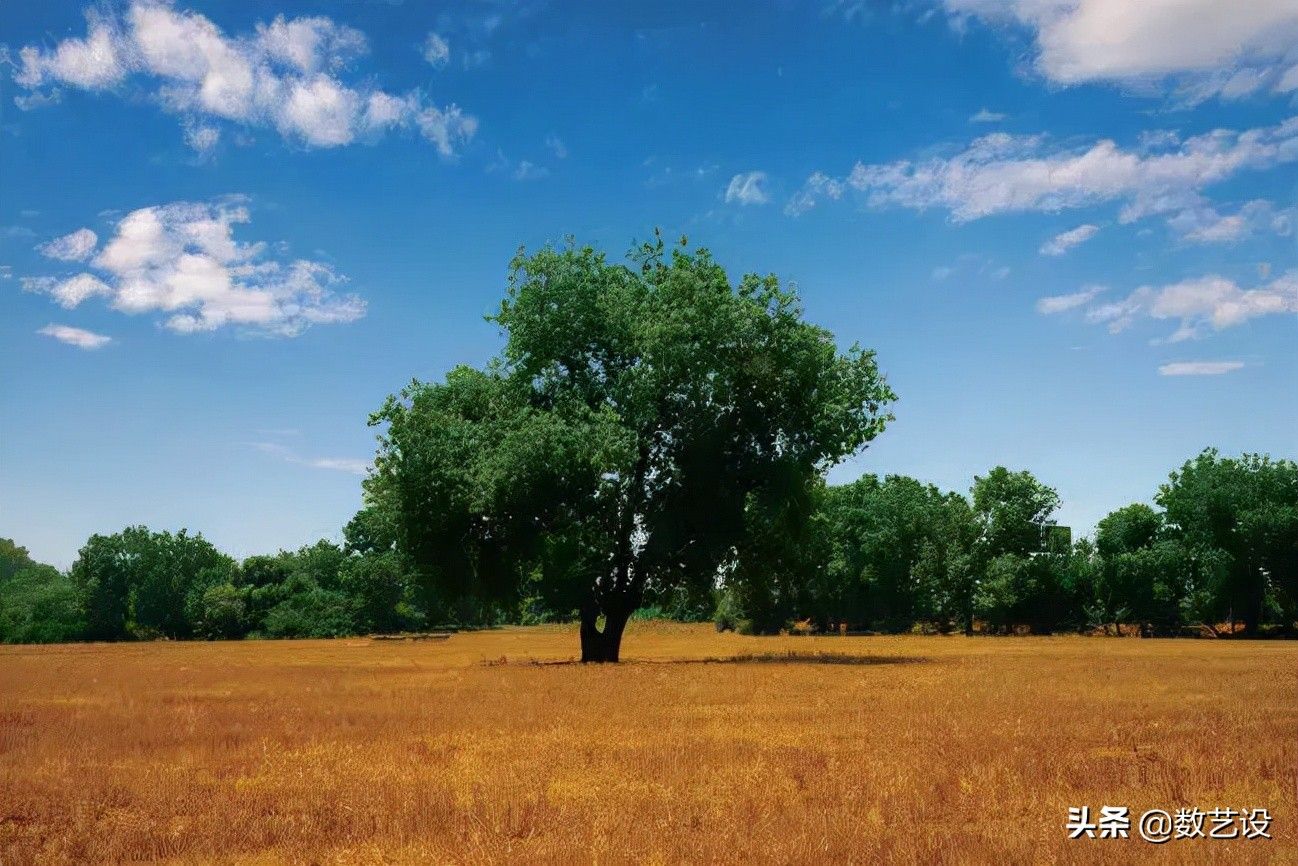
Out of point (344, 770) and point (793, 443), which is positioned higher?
point (793, 443)

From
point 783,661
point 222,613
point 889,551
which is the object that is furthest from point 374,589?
point 783,661

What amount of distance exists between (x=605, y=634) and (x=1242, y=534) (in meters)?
68.7

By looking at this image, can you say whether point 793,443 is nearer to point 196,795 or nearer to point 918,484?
point 196,795

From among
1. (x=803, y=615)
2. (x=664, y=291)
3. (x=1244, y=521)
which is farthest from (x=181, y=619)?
(x=1244, y=521)

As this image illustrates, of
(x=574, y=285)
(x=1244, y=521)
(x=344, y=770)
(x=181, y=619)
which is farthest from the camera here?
(x=181, y=619)

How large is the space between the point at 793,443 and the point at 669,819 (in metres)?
36.0

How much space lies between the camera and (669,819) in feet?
42.1

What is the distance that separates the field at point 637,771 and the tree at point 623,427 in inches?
542

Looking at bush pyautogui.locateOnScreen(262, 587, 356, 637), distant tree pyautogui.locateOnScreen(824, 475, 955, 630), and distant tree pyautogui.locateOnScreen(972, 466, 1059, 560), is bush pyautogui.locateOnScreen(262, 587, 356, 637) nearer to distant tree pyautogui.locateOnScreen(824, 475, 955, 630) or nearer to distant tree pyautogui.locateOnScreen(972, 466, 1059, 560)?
distant tree pyautogui.locateOnScreen(824, 475, 955, 630)

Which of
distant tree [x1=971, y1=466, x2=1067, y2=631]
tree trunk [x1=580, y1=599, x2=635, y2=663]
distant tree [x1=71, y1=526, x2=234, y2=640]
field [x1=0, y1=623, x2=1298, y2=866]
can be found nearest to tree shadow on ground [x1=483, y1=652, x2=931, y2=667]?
tree trunk [x1=580, y1=599, x2=635, y2=663]

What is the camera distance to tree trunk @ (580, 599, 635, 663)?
50688 mm

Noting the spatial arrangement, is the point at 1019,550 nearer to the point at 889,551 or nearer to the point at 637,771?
the point at 889,551

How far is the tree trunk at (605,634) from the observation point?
50688 millimetres

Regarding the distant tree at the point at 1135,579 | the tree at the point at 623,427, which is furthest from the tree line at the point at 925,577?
the tree at the point at 623,427
